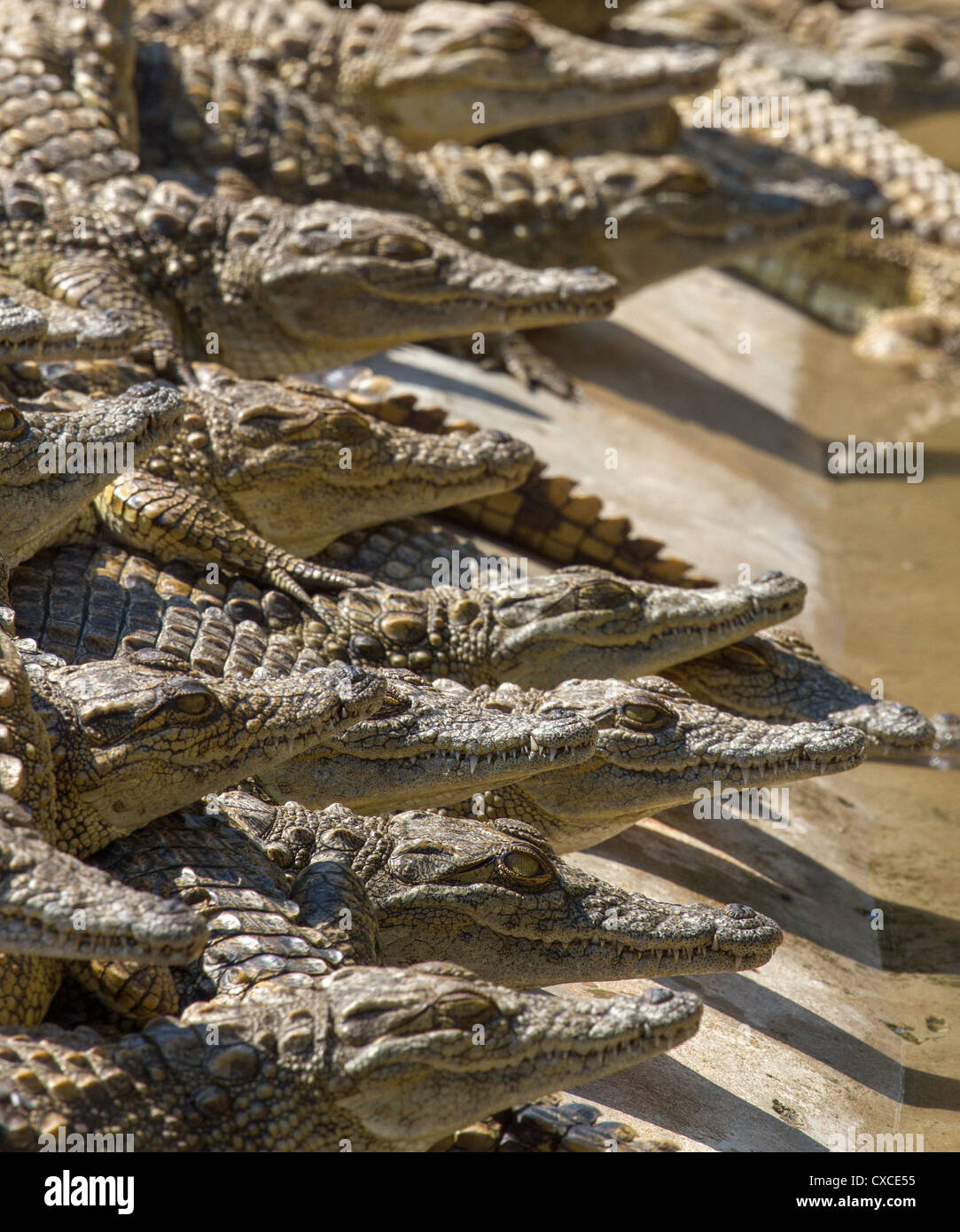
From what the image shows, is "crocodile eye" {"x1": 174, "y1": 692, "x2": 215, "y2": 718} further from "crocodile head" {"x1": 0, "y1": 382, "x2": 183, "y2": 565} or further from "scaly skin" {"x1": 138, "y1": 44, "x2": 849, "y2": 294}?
"scaly skin" {"x1": 138, "y1": 44, "x2": 849, "y2": 294}

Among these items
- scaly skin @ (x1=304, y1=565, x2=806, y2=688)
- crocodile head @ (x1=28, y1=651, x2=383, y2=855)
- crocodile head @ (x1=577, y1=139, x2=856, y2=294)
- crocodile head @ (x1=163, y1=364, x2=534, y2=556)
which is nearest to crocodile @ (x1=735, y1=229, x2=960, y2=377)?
crocodile head @ (x1=577, y1=139, x2=856, y2=294)

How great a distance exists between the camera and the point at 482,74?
9.20 meters

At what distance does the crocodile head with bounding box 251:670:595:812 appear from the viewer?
4.20 metres

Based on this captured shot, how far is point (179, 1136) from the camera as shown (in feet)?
9.68

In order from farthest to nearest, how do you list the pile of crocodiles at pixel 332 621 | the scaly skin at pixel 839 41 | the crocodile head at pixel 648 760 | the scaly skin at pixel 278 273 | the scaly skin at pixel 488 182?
the scaly skin at pixel 839 41, the scaly skin at pixel 488 182, the scaly skin at pixel 278 273, the crocodile head at pixel 648 760, the pile of crocodiles at pixel 332 621

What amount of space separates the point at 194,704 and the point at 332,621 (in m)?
1.54

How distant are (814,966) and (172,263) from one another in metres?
4.13

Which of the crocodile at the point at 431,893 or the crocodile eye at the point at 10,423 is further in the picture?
the crocodile eye at the point at 10,423

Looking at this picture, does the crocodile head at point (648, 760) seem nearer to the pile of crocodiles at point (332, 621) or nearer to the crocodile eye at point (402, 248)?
the pile of crocodiles at point (332, 621)

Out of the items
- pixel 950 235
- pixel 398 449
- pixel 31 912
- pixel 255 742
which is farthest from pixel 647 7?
pixel 31 912

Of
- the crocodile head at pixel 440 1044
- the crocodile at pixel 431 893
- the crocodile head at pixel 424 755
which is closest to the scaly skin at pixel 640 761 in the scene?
the crocodile head at pixel 424 755

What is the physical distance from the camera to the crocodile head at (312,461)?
550cm

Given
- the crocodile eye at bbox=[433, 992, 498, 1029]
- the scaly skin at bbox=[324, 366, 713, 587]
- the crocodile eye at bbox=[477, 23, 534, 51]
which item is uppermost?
the crocodile eye at bbox=[477, 23, 534, 51]

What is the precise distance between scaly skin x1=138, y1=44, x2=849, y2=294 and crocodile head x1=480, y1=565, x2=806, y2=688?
3423 mm
